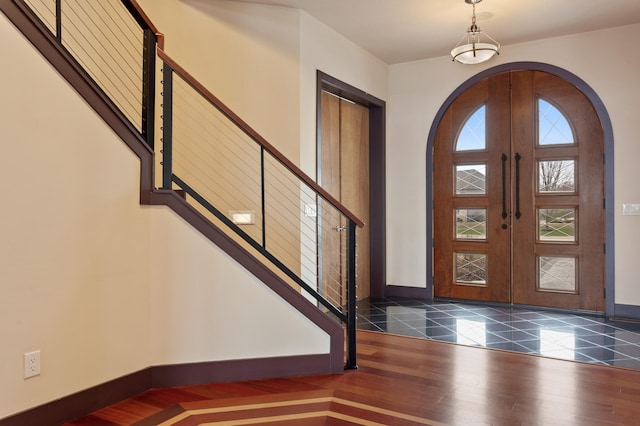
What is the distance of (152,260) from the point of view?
108 inches

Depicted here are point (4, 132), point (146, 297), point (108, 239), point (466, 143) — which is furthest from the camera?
point (466, 143)

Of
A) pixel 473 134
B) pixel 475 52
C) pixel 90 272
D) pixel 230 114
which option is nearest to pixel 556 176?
pixel 473 134

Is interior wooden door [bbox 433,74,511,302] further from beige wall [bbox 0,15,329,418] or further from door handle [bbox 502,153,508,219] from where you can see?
beige wall [bbox 0,15,329,418]

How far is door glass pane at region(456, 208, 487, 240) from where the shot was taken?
5.38m

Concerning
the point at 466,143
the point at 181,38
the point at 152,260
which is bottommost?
the point at 152,260

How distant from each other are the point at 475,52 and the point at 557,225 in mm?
2118

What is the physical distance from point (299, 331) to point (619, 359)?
2.36 meters

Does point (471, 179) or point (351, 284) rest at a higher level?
point (471, 179)

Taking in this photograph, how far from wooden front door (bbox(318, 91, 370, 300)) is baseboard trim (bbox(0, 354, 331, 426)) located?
153 cm

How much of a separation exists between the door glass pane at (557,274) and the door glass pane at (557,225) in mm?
222

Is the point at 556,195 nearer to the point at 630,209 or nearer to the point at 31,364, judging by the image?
the point at 630,209

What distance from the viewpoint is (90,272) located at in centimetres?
246

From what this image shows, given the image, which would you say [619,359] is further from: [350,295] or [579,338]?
[350,295]

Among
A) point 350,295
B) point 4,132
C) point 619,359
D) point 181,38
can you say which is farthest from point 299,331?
point 181,38
